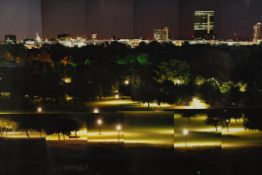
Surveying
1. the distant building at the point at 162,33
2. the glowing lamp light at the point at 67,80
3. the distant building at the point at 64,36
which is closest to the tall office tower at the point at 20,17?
the distant building at the point at 64,36

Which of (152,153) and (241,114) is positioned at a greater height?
(241,114)

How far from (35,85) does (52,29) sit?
1.32 metres

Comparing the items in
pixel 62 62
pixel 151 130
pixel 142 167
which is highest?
pixel 62 62

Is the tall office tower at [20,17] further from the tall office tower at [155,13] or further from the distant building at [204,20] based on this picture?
the distant building at [204,20]

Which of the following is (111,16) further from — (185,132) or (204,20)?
(185,132)

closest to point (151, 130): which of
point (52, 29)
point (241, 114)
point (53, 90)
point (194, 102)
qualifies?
point (241, 114)

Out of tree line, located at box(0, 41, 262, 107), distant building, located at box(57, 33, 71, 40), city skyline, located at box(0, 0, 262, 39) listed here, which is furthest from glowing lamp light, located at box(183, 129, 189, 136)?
distant building, located at box(57, 33, 71, 40)

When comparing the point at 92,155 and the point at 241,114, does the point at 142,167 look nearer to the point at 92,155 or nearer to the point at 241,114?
the point at 92,155

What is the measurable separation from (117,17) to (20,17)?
0.55 metres

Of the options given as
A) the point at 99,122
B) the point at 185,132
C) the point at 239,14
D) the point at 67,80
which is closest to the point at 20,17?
the point at 99,122

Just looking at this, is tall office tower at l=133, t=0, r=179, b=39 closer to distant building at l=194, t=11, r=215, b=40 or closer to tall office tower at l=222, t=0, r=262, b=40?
distant building at l=194, t=11, r=215, b=40

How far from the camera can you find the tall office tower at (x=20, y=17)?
2125 millimetres

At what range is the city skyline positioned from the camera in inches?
85.7

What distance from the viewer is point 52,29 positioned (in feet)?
7.51
